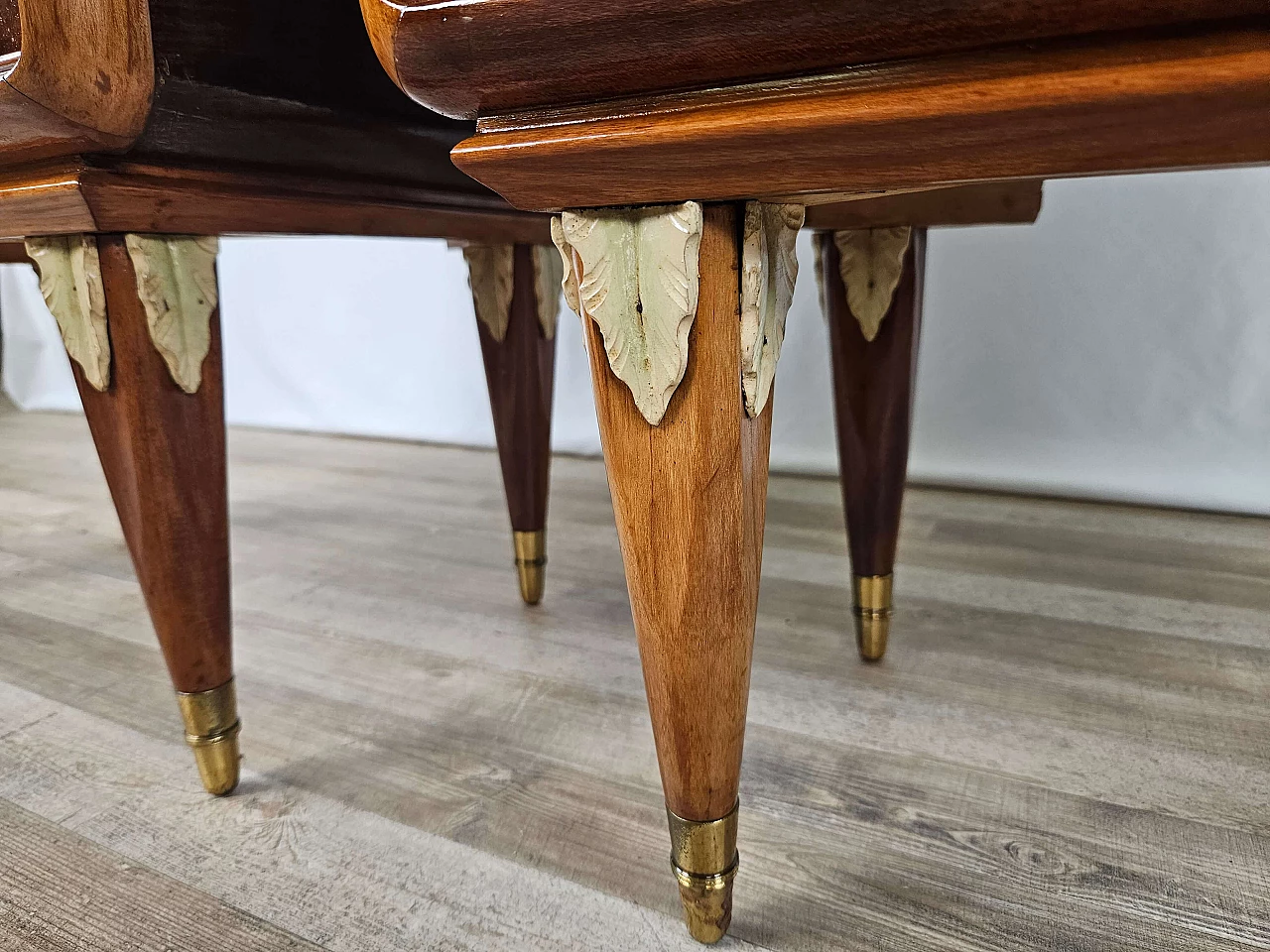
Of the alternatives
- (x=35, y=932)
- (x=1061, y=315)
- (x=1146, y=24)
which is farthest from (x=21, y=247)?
(x=1061, y=315)

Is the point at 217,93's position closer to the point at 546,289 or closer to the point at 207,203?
Result: the point at 207,203

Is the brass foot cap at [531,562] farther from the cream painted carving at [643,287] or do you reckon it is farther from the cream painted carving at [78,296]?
the cream painted carving at [643,287]

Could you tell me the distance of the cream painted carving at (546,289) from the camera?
3.13 feet

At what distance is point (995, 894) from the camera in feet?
1.79

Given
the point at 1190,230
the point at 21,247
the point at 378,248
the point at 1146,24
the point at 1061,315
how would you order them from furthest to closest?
the point at 378,248 → the point at 1061,315 → the point at 1190,230 → the point at 21,247 → the point at 1146,24

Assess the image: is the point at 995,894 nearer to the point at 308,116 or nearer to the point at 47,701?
the point at 308,116

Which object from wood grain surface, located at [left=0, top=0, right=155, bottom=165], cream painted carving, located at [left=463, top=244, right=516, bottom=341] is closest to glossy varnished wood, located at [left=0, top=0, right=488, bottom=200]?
wood grain surface, located at [left=0, top=0, right=155, bottom=165]

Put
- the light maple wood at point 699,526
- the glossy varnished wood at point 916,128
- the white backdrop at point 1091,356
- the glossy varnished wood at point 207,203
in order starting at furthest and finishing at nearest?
the white backdrop at point 1091,356 < the glossy varnished wood at point 207,203 < the light maple wood at point 699,526 < the glossy varnished wood at point 916,128

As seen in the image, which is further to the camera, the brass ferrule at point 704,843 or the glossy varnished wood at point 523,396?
the glossy varnished wood at point 523,396

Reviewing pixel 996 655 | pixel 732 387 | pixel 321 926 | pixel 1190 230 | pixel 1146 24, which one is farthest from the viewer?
pixel 1190 230

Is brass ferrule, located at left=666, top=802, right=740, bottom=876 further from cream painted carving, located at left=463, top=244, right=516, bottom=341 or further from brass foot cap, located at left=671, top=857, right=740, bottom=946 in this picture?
cream painted carving, located at left=463, top=244, right=516, bottom=341

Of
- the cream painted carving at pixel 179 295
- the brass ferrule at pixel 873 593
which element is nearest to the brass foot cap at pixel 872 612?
the brass ferrule at pixel 873 593

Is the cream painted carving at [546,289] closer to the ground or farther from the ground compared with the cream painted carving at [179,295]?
closer to the ground

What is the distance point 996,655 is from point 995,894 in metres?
0.36
